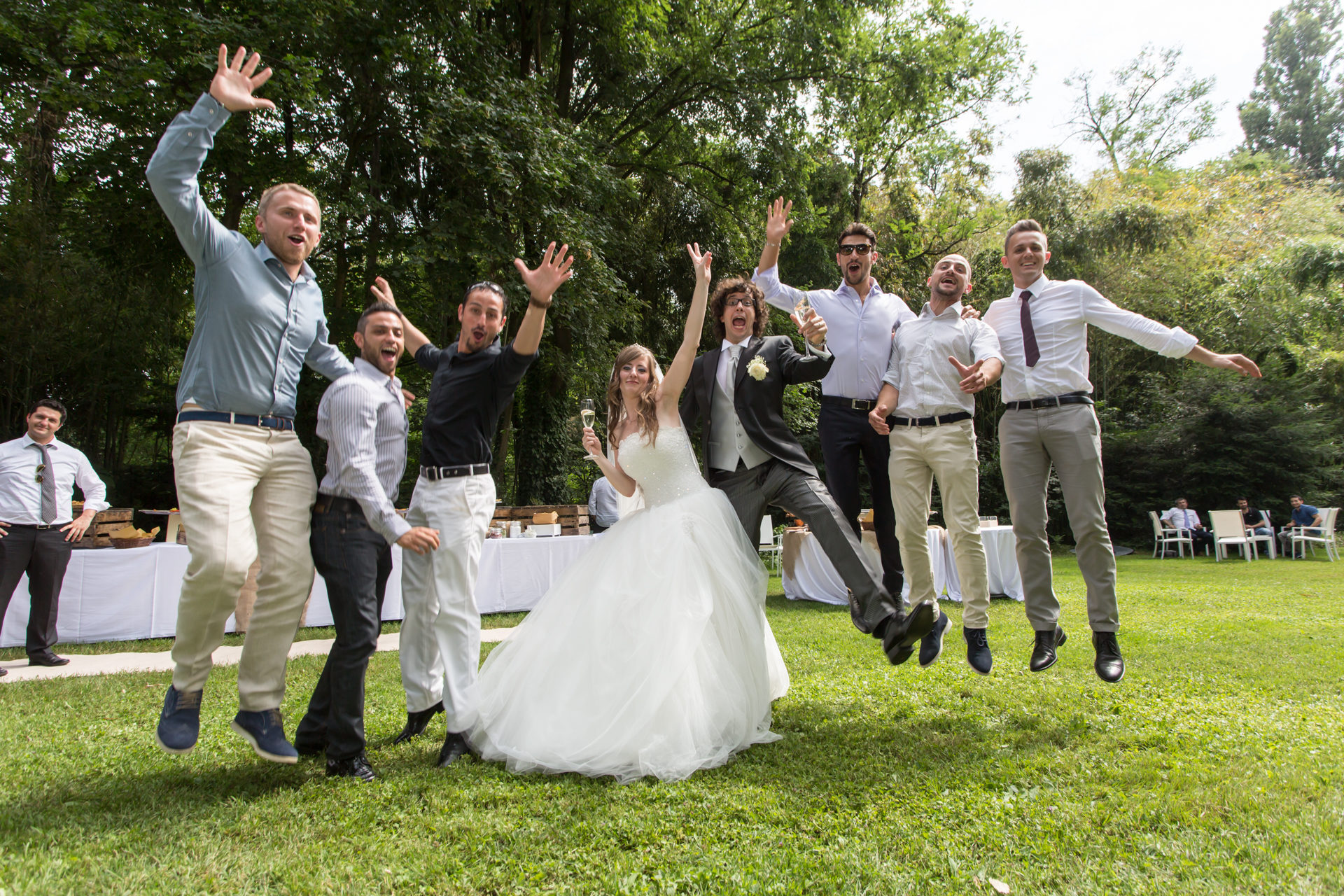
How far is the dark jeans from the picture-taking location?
10.7 feet

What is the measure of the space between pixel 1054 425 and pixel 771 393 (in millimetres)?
1623

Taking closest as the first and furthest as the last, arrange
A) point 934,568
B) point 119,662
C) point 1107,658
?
point 1107,658
point 119,662
point 934,568

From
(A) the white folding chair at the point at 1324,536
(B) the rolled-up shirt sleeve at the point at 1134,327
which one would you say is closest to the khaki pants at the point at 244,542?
(B) the rolled-up shirt sleeve at the point at 1134,327

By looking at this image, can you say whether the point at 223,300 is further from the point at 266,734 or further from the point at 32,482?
the point at 32,482

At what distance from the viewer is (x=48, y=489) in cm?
665

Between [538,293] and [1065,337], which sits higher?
[538,293]

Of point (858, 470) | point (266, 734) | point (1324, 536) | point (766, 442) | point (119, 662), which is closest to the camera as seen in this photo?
point (266, 734)

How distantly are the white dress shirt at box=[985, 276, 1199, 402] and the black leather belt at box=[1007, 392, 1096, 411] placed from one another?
0.02 meters

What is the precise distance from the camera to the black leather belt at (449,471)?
389cm

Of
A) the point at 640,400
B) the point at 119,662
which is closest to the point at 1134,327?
the point at 640,400

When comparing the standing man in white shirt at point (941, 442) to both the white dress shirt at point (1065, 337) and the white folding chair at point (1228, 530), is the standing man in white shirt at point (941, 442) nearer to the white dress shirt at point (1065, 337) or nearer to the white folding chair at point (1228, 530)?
the white dress shirt at point (1065, 337)

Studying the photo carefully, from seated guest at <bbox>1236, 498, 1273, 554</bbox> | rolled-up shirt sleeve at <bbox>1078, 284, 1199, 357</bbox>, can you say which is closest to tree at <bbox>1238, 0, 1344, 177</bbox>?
seated guest at <bbox>1236, 498, 1273, 554</bbox>

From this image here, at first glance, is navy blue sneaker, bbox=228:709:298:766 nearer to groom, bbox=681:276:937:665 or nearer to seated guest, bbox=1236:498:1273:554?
groom, bbox=681:276:937:665

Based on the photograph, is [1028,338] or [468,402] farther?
[1028,338]
